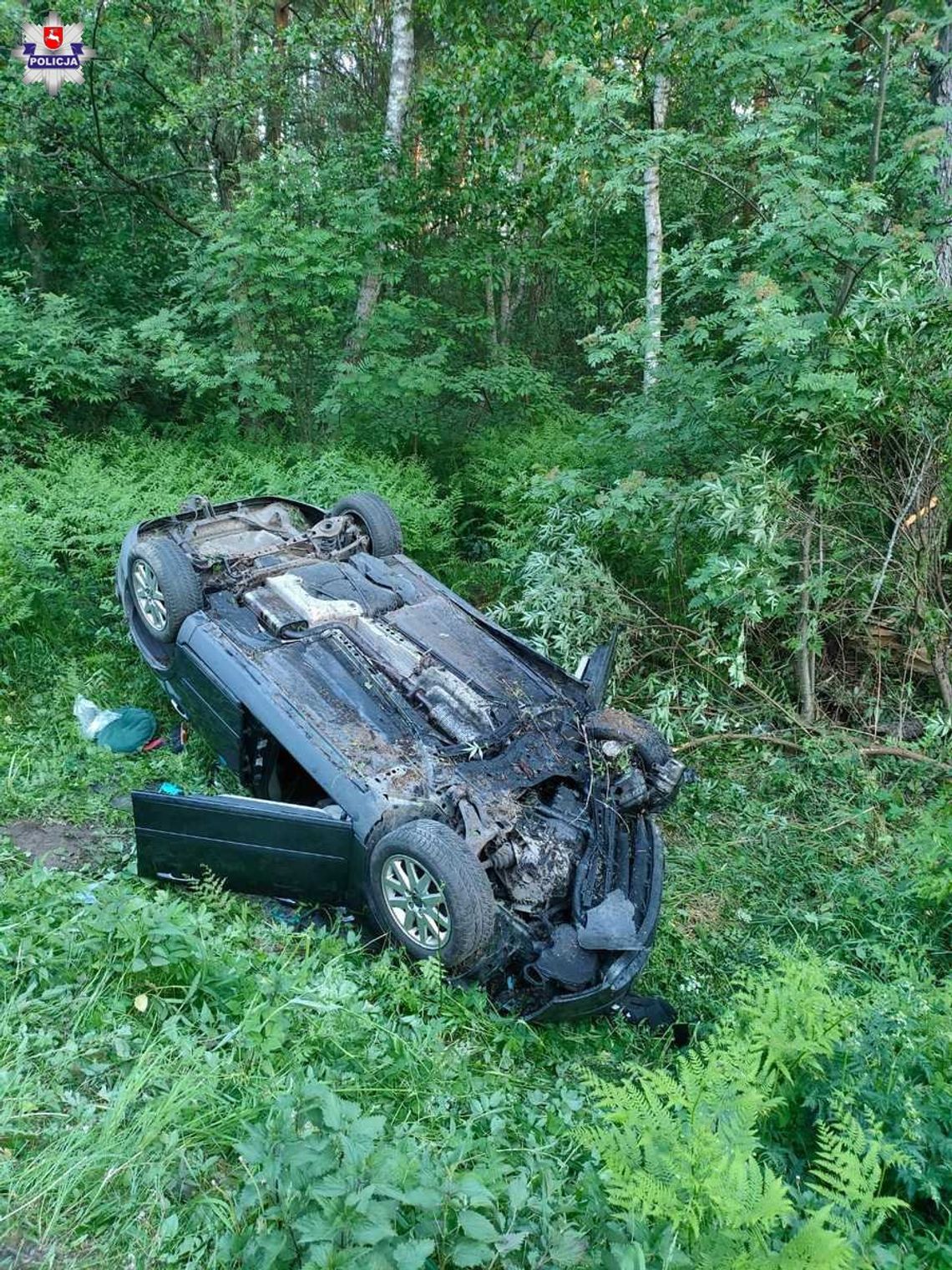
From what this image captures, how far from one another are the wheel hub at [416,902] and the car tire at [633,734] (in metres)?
1.47

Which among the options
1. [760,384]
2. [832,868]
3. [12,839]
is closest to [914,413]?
[760,384]

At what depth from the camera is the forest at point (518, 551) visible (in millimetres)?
2049

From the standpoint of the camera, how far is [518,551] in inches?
287

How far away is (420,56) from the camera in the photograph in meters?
13.0

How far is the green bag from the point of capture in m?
5.61

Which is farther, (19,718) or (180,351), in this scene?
(180,351)

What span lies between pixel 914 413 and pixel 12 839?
604cm

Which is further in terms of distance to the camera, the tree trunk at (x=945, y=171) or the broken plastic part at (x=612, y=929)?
the tree trunk at (x=945, y=171)

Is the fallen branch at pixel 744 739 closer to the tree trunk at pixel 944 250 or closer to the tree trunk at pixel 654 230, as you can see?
the tree trunk at pixel 944 250

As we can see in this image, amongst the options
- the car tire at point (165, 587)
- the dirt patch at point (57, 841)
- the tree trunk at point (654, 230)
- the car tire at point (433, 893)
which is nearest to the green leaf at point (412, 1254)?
the car tire at point (433, 893)

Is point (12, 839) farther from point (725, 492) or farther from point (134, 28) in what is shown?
point (134, 28)

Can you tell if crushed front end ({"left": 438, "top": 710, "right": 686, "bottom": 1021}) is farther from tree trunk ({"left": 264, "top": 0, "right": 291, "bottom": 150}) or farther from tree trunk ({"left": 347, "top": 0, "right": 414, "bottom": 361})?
tree trunk ({"left": 264, "top": 0, "right": 291, "bottom": 150})

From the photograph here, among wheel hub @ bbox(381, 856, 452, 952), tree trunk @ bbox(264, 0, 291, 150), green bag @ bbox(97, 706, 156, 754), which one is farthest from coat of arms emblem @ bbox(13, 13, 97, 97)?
wheel hub @ bbox(381, 856, 452, 952)

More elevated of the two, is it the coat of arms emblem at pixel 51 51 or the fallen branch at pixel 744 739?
the coat of arms emblem at pixel 51 51
